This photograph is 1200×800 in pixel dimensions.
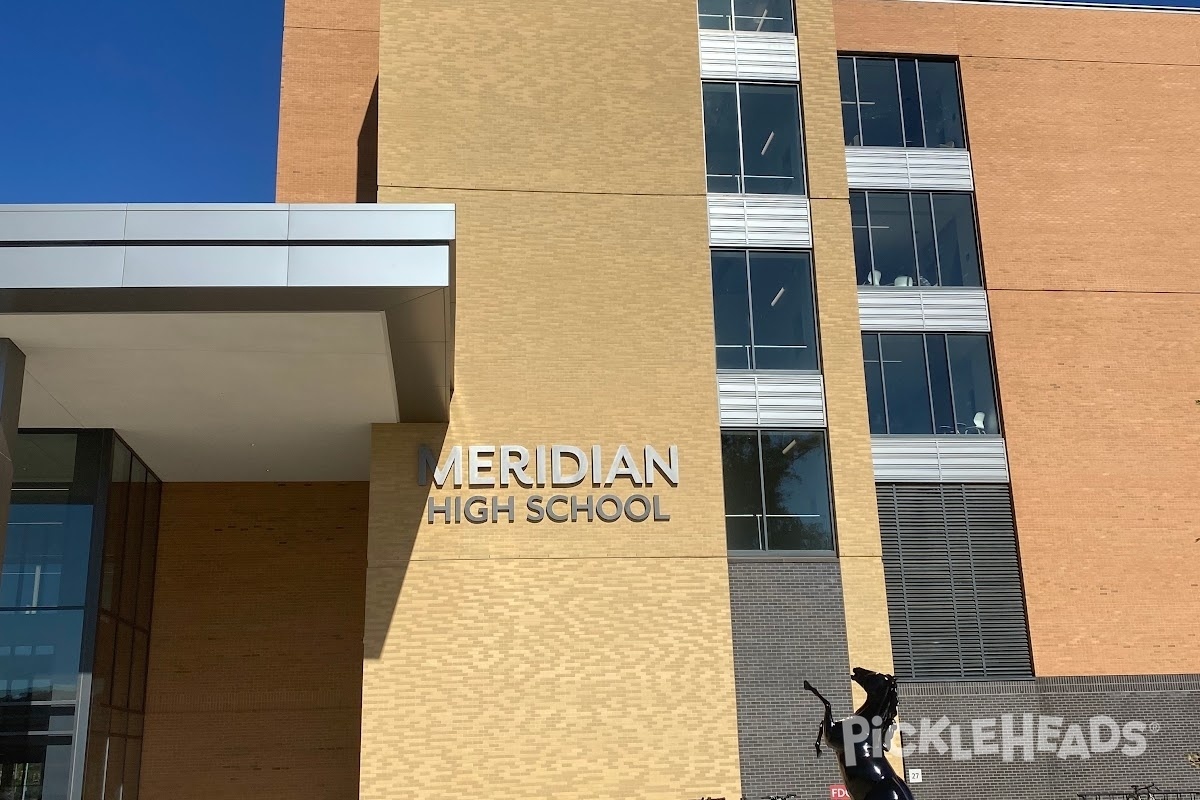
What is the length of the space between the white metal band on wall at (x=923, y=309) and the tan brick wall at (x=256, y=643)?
396 inches

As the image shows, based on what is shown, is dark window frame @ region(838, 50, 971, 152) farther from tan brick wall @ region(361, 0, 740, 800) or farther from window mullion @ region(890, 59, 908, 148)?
tan brick wall @ region(361, 0, 740, 800)

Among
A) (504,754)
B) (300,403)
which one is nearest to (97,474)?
(300,403)

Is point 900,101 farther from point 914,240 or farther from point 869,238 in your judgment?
point 869,238

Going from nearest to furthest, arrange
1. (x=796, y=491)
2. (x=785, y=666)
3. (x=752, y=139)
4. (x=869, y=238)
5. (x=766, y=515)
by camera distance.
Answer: (x=785, y=666) < (x=766, y=515) < (x=796, y=491) < (x=752, y=139) < (x=869, y=238)

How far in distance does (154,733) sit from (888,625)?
1287 centimetres

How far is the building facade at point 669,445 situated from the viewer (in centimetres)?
1812

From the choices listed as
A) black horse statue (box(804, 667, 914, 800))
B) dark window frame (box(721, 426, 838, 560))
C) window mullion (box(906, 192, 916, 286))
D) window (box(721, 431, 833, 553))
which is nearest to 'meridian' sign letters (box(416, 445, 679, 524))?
window (box(721, 431, 833, 553))

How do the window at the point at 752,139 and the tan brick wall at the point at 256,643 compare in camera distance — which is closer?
the tan brick wall at the point at 256,643

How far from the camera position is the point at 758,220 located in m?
21.2

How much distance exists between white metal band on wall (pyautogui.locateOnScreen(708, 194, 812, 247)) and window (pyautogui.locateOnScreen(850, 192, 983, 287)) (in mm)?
1414

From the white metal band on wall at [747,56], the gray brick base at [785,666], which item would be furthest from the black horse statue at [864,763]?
the white metal band on wall at [747,56]

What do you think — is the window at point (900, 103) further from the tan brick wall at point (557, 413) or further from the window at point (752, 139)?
the tan brick wall at point (557, 413)

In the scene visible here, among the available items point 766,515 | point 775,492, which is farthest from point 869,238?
point 766,515

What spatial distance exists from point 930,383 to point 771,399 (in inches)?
135
